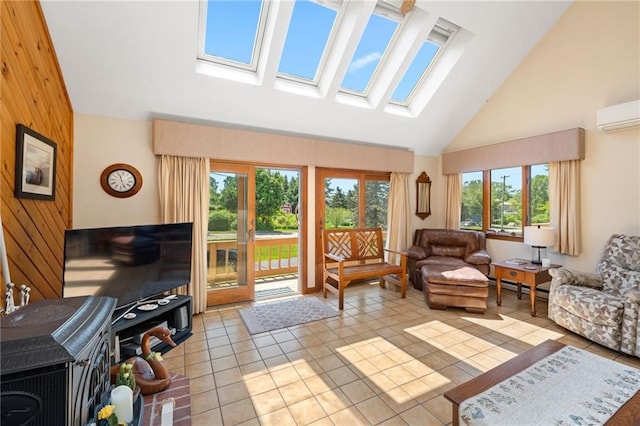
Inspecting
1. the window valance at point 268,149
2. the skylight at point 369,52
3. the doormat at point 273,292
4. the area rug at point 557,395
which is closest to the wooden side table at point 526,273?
the area rug at point 557,395

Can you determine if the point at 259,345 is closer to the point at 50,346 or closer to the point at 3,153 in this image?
the point at 50,346

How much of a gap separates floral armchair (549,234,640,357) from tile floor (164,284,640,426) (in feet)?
0.51

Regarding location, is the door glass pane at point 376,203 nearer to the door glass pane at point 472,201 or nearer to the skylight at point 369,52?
the door glass pane at point 472,201

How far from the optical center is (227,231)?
12.7 feet

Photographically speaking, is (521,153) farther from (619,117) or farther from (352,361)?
(352,361)

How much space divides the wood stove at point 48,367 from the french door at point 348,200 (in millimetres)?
3451

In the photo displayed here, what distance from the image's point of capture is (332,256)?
13.1 feet

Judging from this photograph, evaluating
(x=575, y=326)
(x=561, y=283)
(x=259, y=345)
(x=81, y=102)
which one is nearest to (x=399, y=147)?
(x=561, y=283)

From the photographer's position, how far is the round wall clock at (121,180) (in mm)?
3094

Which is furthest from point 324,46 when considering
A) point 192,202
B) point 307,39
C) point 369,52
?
point 192,202

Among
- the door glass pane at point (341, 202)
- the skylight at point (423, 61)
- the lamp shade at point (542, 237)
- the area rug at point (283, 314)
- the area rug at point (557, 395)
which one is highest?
the skylight at point (423, 61)

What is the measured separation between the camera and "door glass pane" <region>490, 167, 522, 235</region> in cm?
438

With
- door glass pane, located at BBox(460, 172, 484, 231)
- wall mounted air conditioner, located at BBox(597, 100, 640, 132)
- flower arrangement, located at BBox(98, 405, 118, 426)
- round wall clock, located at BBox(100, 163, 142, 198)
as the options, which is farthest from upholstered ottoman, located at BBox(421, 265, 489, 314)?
round wall clock, located at BBox(100, 163, 142, 198)

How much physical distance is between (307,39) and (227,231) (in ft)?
8.81
